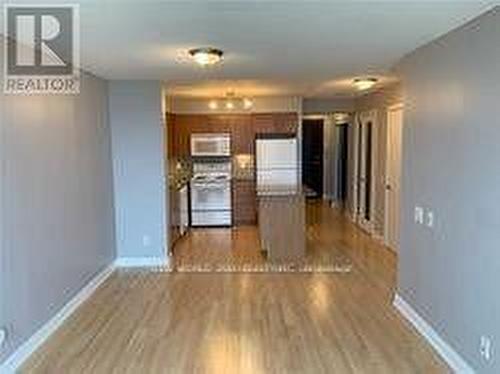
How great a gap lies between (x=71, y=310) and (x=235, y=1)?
3.43 metres

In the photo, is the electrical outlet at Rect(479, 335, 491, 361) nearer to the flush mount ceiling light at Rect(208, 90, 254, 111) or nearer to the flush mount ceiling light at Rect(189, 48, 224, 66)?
the flush mount ceiling light at Rect(189, 48, 224, 66)

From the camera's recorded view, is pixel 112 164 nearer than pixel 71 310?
No

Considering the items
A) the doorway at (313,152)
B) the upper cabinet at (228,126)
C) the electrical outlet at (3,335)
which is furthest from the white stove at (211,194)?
the electrical outlet at (3,335)

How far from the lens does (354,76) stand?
6.18 metres

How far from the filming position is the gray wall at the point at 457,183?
2980mm

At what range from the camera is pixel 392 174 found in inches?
284

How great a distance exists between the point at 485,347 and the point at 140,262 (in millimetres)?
4581

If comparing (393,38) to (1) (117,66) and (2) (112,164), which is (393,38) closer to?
(1) (117,66)

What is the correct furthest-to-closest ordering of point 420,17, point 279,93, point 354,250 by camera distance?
point 279,93, point 354,250, point 420,17

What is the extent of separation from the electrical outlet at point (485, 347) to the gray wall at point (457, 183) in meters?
0.04

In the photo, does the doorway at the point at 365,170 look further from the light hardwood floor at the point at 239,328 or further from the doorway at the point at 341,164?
the light hardwood floor at the point at 239,328

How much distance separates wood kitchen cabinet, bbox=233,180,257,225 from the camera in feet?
31.9

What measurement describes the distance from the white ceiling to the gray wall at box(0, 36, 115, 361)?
61cm

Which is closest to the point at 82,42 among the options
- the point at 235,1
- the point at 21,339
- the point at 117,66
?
the point at 117,66
